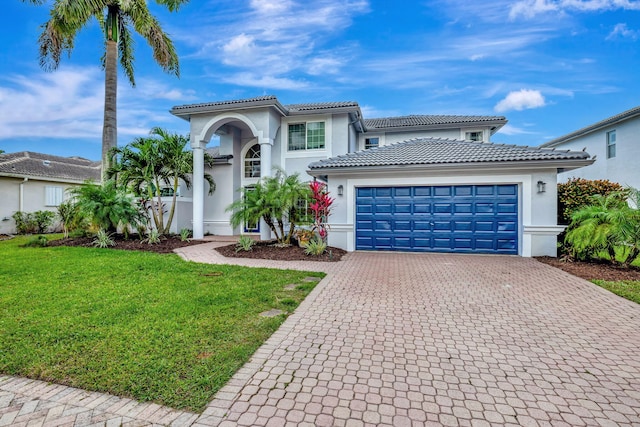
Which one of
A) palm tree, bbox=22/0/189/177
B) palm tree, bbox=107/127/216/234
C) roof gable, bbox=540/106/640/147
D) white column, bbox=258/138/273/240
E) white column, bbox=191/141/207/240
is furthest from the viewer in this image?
roof gable, bbox=540/106/640/147

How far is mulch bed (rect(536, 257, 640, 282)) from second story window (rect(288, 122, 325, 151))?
10961 millimetres

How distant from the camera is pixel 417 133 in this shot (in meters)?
19.5

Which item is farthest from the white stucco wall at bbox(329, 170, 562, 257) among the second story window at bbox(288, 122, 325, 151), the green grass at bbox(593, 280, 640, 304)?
the second story window at bbox(288, 122, 325, 151)

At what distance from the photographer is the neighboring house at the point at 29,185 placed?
→ 17.8 meters

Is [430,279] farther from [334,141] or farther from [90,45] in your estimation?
[90,45]

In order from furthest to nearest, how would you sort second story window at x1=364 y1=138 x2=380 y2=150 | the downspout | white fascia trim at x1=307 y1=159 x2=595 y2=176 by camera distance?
second story window at x1=364 y1=138 x2=380 y2=150 < the downspout < white fascia trim at x1=307 y1=159 x2=595 y2=176

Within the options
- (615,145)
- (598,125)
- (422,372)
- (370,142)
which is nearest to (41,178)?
(370,142)

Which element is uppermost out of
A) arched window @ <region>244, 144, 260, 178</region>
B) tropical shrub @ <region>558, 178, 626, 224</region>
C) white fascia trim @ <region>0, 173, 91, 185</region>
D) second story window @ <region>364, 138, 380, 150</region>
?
second story window @ <region>364, 138, 380, 150</region>

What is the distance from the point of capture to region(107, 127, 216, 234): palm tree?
13859mm

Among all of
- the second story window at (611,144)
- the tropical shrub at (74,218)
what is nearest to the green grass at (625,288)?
the second story window at (611,144)

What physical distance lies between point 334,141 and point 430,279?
32.4ft

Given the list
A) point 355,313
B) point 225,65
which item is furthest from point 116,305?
→ point 225,65

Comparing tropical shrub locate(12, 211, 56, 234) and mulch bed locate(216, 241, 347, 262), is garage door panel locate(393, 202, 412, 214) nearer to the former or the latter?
mulch bed locate(216, 241, 347, 262)

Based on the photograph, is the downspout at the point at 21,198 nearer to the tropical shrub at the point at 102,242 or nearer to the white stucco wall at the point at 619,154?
the tropical shrub at the point at 102,242
